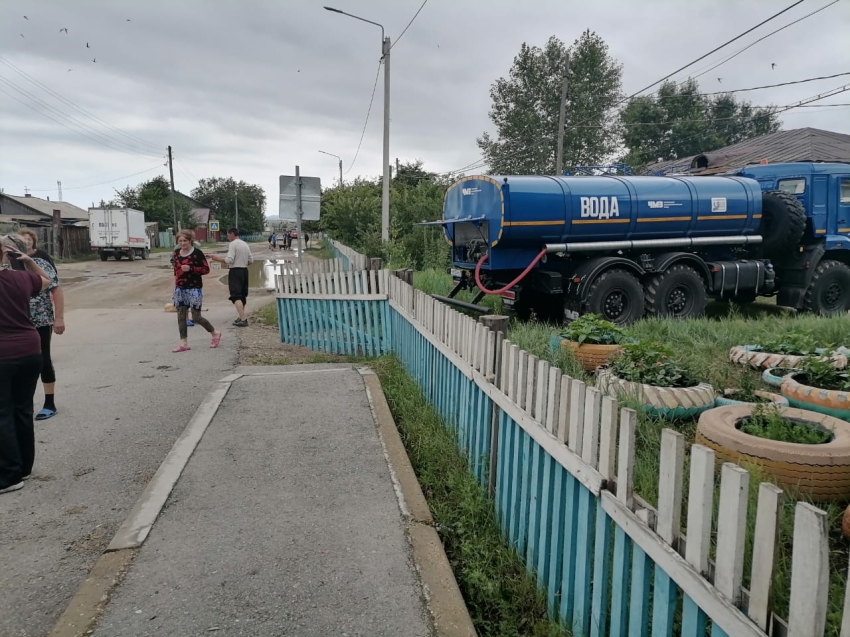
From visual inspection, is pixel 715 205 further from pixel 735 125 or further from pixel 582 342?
pixel 735 125

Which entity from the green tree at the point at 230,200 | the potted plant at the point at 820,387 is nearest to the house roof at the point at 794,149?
the potted plant at the point at 820,387

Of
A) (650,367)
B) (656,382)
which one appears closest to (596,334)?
(650,367)

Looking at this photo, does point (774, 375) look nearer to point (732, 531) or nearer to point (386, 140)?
point (732, 531)

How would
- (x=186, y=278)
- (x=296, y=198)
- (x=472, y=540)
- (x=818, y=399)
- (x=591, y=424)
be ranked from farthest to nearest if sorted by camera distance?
(x=296, y=198) < (x=186, y=278) < (x=818, y=399) < (x=472, y=540) < (x=591, y=424)

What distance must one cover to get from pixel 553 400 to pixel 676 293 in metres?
7.42

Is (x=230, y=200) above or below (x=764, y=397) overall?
above

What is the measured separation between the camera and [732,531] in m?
1.66

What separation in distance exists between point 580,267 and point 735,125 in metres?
42.5

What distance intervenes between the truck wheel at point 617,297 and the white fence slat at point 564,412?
6179 millimetres

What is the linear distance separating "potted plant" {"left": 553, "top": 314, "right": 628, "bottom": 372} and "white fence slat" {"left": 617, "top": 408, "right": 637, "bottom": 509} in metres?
3.75

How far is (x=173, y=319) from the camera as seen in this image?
11414 millimetres

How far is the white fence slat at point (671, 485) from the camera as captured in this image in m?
1.90

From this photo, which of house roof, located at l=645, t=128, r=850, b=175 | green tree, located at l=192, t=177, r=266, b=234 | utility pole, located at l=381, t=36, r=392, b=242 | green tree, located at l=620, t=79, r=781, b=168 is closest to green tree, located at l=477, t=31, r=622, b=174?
green tree, located at l=620, t=79, r=781, b=168

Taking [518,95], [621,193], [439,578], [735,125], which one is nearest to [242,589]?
[439,578]
